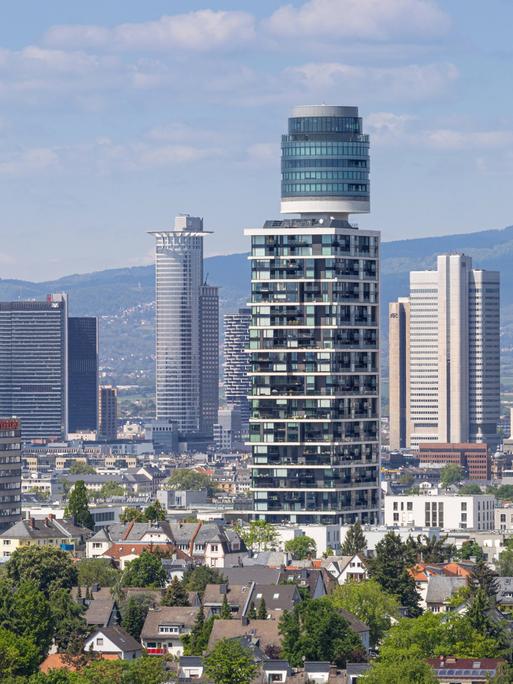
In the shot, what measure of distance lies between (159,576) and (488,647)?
42.7 m

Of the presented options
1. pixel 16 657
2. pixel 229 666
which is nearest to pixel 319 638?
pixel 229 666

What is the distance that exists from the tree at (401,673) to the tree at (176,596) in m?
29.4

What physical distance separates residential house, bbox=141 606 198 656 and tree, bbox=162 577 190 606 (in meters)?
4.00

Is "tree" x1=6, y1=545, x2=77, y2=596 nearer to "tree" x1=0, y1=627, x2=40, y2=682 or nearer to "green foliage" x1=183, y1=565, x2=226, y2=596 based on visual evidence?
"green foliage" x1=183, y1=565, x2=226, y2=596

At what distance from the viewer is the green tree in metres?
161

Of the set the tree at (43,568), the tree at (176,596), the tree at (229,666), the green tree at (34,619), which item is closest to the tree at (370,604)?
the tree at (176,596)

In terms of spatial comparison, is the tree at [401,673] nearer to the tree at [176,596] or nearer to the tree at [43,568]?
the tree at [176,596]

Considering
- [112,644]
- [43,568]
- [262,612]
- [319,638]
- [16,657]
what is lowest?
[112,644]

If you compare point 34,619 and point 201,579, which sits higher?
point 201,579

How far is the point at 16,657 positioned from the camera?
151 meters

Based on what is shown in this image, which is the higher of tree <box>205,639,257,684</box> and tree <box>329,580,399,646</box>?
tree <box>329,580,399,646</box>

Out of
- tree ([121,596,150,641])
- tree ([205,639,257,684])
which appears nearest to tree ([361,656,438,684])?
tree ([205,639,257,684])

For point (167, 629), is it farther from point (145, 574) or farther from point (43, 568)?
point (145, 574)

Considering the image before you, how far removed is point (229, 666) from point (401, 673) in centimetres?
964
